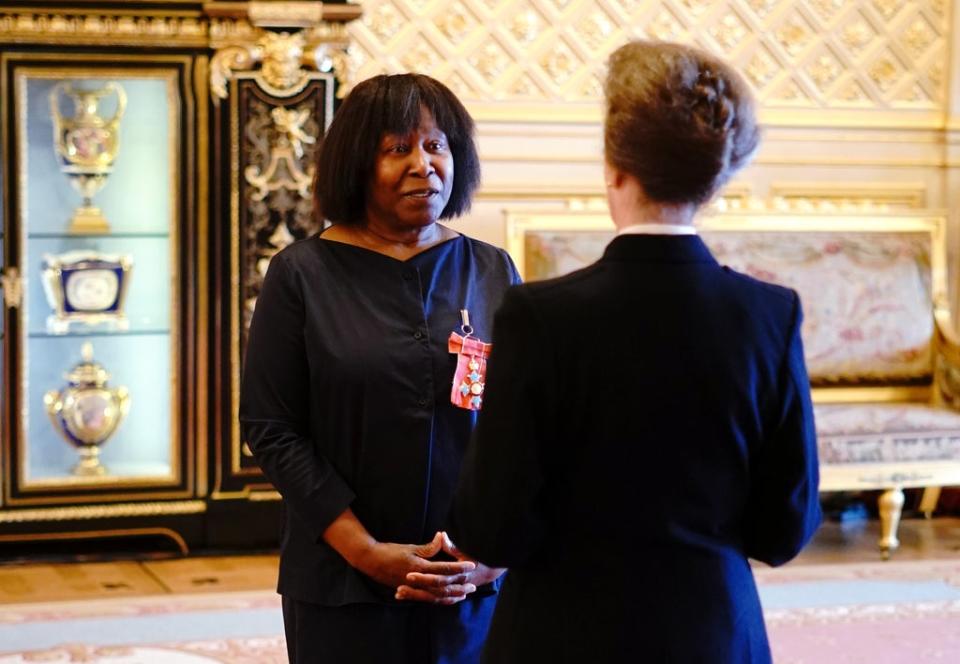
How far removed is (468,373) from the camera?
1700 millimetres

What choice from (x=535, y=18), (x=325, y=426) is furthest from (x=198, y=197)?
(x=325, y=426)

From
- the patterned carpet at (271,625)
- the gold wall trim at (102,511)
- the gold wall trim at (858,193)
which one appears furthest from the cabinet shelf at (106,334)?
the gold wall trim at (858,193)

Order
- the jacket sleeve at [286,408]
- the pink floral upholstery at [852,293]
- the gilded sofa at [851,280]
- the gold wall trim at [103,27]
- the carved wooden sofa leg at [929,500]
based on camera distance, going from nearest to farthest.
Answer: the jacket sleeve at [286,408]
the gold wall trim at [103,27]
the gilded sofa at [851,280]
the pink floral upholstery at [852,293]
the carved wooden sofa leg at [929,500]

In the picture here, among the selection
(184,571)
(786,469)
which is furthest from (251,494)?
(786,469)

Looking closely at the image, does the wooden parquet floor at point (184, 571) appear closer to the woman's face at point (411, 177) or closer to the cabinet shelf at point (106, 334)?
the cabinet shelf at point (106, 334)

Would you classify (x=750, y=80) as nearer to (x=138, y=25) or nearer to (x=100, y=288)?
(x=138, y=25)

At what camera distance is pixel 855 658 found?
329 cm

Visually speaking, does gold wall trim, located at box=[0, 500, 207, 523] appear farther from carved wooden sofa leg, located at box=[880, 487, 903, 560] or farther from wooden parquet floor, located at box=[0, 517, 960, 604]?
carved wooden sofa leg, located at box=[880, 487, 903, 560]

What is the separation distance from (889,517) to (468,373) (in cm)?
297

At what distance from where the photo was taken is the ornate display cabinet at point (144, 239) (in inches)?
161

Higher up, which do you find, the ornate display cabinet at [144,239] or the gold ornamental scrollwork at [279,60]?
the gold ornamental scrollwork at [279,60]

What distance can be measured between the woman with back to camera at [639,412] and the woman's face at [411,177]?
472 mm

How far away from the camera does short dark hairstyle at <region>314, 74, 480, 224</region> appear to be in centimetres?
172

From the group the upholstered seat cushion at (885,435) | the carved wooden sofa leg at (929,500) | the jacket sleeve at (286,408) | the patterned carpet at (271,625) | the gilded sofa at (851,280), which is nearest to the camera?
the jacket sleeve at (286,408)
